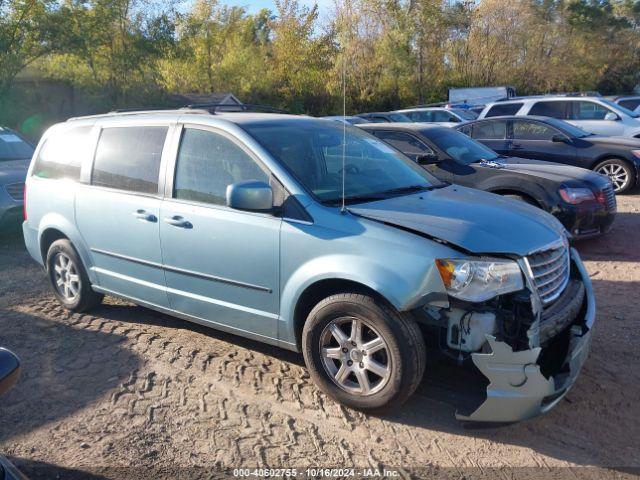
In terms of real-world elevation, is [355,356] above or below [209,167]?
below

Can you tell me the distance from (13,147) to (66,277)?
17.4 ft

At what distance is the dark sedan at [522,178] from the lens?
7.31m

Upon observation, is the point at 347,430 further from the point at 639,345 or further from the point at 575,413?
the point at 639,345

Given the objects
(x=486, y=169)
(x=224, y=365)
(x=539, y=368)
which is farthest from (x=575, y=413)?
(x=486, y=169)

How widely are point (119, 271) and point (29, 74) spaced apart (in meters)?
19.8

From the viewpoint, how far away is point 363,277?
3.56 meters

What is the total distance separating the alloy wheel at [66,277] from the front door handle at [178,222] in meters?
1.55

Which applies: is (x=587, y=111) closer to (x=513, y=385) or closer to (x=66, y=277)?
(x=66, y=277)

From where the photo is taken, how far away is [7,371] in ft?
7.50

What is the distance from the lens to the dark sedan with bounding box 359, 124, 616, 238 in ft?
24.0

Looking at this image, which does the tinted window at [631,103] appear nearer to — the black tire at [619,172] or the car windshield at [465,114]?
the car windshield at [465,114]

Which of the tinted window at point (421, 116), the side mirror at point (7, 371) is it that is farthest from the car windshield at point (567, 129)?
the side mirror at point (7, 371)

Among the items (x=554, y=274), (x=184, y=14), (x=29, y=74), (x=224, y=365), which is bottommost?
(x=224, y=365)

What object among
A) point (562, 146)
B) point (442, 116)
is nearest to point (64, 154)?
point (562, 146)
